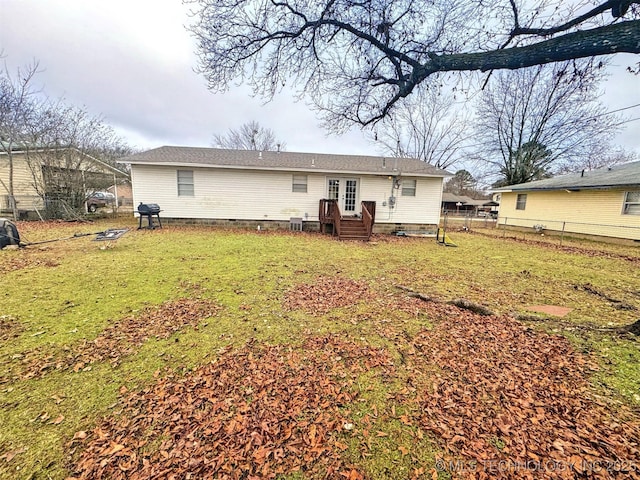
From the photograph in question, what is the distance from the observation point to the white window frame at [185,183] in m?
12.1

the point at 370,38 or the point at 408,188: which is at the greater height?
the point at 370,38

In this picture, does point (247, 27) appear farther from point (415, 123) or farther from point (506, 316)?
point (415, 123)

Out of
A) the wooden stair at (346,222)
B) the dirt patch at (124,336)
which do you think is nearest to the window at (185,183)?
the wooden stair at (346,222)

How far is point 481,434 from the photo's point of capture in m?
1.86

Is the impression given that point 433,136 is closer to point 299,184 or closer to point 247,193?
point 299,184

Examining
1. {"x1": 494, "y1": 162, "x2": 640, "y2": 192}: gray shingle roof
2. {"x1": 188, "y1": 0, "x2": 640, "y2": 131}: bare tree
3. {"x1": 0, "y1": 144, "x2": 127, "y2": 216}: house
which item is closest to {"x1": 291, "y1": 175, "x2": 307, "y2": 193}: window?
{"x1": 188, "y1": 0, "x2": 640, "y2": 131}: bare tree

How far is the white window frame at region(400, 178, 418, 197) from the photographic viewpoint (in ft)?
43.2

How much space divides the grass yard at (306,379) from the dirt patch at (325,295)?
4 centimetres

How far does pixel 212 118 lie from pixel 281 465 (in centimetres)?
2228

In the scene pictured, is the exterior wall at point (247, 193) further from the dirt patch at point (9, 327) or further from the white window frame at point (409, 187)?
the dirt patch at point (9, 327)

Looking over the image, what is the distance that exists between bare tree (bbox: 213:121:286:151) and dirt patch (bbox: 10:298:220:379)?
30937 mm

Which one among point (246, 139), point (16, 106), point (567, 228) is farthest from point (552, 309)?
point (246, 139)

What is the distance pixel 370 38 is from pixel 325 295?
4502 millimetres

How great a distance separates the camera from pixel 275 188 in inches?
495
